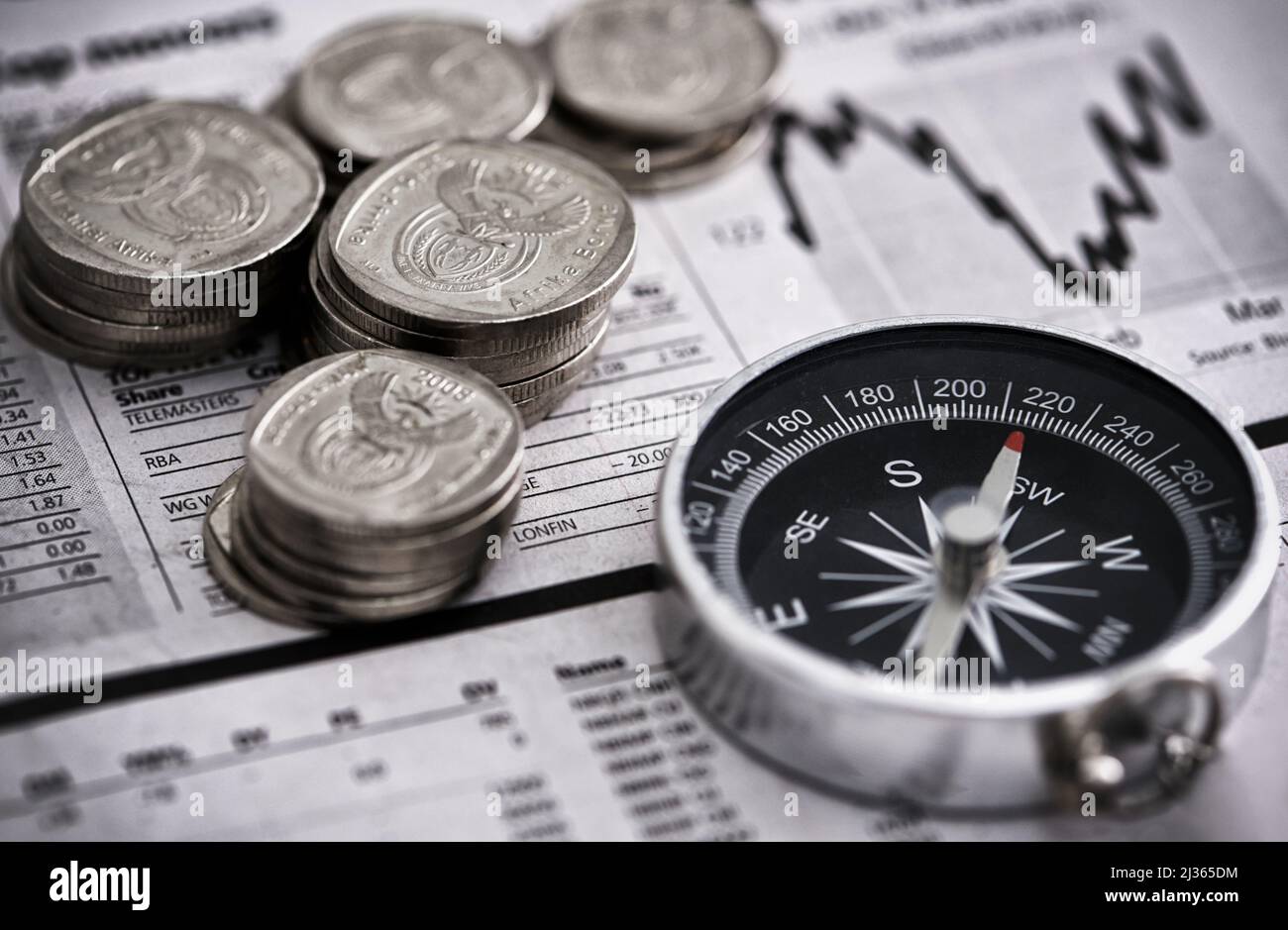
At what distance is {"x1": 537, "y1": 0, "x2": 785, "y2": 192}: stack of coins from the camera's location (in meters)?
2.14

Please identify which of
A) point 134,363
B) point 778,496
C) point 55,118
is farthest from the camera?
point 55,118

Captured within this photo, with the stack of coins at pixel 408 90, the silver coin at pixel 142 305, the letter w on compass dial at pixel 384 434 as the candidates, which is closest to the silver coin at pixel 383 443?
the letter w on compass dial at pixel 384 434

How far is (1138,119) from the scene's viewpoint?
2268mm

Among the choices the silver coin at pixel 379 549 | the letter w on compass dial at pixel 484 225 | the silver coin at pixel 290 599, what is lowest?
the silver coin at pixel 290 599

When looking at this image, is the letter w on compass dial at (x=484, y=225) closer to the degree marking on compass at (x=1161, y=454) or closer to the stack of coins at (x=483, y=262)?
the stack of coins at (x=483, y=262)

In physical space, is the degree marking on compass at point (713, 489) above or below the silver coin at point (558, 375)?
above

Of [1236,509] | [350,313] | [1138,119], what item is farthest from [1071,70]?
[350,313]

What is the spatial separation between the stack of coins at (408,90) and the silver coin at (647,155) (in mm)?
73

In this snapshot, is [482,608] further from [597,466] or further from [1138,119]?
[1138,119]

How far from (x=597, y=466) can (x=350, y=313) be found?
0.33m

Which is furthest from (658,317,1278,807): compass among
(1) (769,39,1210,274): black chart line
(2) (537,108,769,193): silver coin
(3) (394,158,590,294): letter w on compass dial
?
(2) (537,108,769,193): silver coin

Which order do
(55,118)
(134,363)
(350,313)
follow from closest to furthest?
(350,313) < (134,363) < (55,118)

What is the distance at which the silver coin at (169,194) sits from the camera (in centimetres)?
177

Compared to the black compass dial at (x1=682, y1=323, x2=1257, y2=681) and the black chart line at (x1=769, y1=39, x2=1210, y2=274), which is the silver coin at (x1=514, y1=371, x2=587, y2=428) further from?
the black chart line at (x1=769, y1=39, x2=1210, y2=274)
